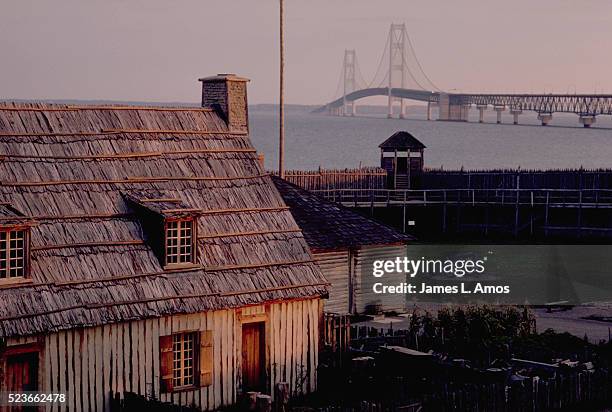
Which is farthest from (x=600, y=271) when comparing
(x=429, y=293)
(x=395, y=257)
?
(x=395, y=257)

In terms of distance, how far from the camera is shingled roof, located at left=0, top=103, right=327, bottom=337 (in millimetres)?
21406

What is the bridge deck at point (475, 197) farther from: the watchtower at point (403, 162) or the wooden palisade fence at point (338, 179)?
the wooden palisade fence at point (338, 179)

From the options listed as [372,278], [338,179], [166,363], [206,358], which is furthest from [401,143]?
[166,363]

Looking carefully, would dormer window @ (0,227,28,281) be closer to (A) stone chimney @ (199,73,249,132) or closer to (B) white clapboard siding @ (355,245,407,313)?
(A) stone chimney @ (199,73,249,132)

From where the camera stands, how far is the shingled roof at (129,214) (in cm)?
2141

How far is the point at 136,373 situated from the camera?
2223cm

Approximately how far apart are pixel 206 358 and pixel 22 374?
13.5 feet

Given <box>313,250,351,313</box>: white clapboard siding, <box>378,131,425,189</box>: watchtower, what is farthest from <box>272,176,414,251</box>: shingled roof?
<box>378,131,425,189</box>: watchtower

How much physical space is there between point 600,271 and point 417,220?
12.0 metres

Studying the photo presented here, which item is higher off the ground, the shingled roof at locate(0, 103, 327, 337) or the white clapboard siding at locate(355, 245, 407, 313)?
the shingled roof at locate(0, 103, 327, 337)

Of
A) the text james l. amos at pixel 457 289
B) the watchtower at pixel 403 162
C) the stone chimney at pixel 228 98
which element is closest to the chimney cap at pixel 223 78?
the stone chimney at pixel 228 98

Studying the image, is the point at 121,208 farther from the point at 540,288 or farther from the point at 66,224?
the point at 540,288

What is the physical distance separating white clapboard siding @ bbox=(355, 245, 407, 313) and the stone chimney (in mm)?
11567

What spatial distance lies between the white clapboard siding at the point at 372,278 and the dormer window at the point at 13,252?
60.2 ft
